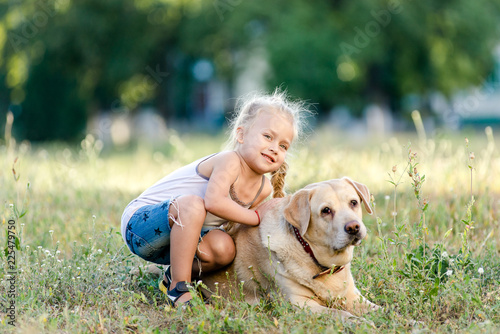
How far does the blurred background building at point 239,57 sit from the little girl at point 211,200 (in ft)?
38.4

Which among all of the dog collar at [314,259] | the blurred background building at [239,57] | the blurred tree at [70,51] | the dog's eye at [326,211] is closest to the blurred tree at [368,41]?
the blurred background building at [239,57]

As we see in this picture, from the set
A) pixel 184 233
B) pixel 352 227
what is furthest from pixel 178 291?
pixel 352 227

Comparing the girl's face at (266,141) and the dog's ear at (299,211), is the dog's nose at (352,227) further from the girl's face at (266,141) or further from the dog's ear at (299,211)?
the girl's face at (266,141)

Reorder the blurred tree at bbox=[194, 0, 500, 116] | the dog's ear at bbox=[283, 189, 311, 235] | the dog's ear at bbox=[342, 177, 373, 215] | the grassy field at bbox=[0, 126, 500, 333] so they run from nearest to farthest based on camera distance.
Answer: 1. the grassy field at bbox=[0, 126, 500, 333]
2. the dog's ear at bbox=[283, 189, 311, 235]
3. the dog's ear at bbox=[342, 177, 373, 215]
4. the blurred tree at bbox=[194, 0, 500, 116]

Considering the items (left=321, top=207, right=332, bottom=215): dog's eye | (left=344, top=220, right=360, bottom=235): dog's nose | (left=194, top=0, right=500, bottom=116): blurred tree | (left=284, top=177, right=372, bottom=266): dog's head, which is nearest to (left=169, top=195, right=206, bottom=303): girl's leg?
(left=284, top=177, right=372, bottom=266): dog's head

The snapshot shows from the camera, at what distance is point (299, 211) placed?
10.8 ft

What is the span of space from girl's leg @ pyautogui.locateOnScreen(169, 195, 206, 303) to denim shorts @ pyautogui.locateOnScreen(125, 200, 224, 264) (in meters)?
0.09

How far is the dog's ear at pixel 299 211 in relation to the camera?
3266mm

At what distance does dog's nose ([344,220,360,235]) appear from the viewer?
3.09m

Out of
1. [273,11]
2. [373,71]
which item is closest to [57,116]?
[273,11]

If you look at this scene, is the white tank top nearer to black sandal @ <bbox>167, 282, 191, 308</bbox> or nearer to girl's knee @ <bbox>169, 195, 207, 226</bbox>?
girl's knee @ <bbox>169, 195, 207, 226</bbox>

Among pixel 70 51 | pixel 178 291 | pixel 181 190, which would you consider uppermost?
pixel 181 190

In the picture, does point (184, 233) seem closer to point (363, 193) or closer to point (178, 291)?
point (178, 291)

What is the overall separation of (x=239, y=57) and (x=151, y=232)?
19.2 metres
